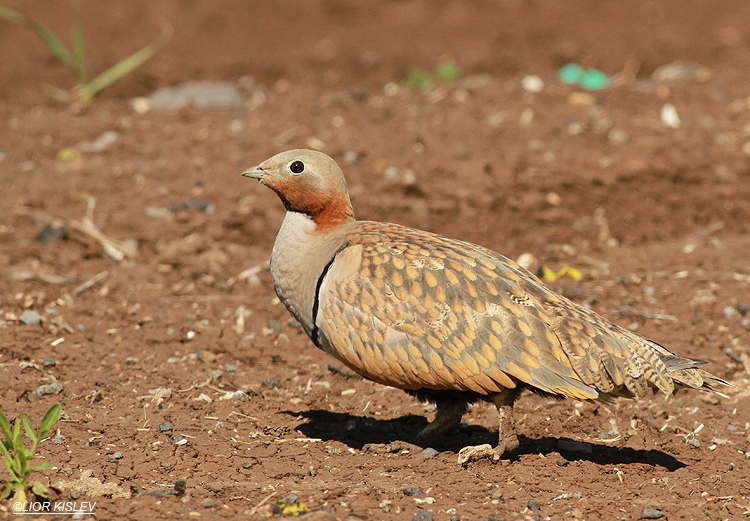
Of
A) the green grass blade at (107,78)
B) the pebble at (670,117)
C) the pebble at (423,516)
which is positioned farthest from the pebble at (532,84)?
the pebble at (423,516)

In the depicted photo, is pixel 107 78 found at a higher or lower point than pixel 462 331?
higher

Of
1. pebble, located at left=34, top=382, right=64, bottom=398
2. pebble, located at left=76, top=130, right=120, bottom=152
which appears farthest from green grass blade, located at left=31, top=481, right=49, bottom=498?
pebble, located at left=76, top=130, right=120, bottom=152

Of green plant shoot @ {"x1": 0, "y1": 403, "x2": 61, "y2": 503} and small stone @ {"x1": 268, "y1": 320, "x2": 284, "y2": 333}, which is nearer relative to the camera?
green plant shoot @ {"x1": 0, "y1": 403, "x2": 61, "y2": 503}

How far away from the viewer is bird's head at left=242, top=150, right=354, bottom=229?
5.08m

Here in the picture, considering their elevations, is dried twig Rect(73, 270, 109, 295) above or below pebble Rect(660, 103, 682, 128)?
below

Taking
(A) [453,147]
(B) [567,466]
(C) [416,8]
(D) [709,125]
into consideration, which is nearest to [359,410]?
(B) [567,466]

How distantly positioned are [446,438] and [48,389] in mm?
2587

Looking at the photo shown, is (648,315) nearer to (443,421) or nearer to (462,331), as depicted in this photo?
(443,421)

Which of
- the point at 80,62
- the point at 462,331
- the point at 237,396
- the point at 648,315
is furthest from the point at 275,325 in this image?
the point at 80,62

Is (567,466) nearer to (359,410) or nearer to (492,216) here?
(359,410)

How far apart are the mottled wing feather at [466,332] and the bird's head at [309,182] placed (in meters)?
0.46

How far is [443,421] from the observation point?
5109 millimetres

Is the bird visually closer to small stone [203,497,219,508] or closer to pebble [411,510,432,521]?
pebble [411,510,432,521]

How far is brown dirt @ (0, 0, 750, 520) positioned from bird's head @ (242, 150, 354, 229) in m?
1.35
